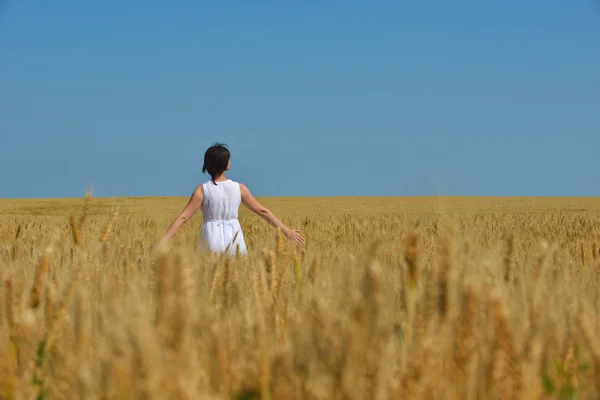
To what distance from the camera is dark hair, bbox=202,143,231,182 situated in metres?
5.38

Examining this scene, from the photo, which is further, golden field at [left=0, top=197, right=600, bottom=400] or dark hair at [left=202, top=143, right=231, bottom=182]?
dark hair at [left=202, top=143, right=231, bottom=182]

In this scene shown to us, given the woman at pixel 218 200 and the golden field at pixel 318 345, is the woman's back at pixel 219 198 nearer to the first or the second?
the woman at pixel 218 200

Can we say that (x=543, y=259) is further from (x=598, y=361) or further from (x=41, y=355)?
(x=41, y=355)

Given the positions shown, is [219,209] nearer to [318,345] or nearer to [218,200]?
[218,200]

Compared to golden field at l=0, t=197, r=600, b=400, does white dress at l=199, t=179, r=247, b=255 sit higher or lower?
higher

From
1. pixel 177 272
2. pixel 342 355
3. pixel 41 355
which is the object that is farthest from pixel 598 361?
pixel 41 355

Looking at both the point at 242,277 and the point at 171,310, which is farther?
the point at 242,277

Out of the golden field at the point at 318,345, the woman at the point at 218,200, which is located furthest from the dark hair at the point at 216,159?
the golden field at the point at 318,345

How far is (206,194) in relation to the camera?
Answer: 18.1 ft

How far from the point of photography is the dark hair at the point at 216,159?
538 cm

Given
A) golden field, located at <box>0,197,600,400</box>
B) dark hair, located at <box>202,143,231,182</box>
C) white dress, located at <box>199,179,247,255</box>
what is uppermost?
dark hair, located at <box>202,143,231,182</box>

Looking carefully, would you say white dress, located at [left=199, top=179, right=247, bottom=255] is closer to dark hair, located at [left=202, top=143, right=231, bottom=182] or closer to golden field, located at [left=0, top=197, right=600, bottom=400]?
dark hair, located at [left=202, top=143, right=231, bottom=182]

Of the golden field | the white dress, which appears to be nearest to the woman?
the white dress

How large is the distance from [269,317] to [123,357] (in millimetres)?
798
